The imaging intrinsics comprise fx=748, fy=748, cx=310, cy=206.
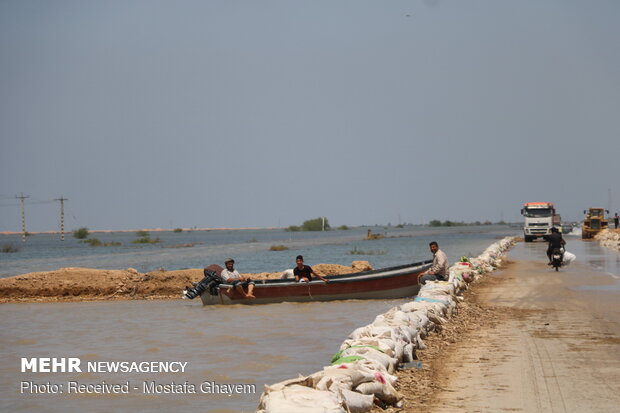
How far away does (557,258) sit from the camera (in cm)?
2786

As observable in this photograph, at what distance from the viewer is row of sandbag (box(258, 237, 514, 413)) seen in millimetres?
7172

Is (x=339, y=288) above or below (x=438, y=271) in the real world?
below

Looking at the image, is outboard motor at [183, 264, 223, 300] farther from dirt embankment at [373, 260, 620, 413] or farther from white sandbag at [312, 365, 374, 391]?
white sandbag at [312, 365, 374, 391]

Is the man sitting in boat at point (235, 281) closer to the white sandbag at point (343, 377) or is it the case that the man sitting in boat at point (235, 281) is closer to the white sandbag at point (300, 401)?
the white sandbag at point (343, 377)

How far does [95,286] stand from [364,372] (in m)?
22.8

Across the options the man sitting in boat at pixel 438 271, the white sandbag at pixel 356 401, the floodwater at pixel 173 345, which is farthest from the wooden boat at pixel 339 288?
the white sandbag at pixel 356 401

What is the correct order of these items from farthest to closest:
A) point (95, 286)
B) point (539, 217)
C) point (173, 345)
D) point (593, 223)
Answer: point (593, 223) < point (539, 217) < point (95, 286) < point (173, 345)

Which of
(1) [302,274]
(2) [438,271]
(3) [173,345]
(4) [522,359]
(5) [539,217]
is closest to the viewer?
(4) [522,359]

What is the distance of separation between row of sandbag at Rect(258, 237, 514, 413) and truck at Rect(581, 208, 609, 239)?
184 ft

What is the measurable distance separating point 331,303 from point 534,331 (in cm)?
1072

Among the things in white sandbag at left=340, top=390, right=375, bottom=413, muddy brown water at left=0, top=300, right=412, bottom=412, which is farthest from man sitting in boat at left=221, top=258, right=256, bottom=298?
white sandbag at left=340, top=390, right=375, bottom=413

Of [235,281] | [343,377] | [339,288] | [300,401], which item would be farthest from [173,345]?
[300,401]

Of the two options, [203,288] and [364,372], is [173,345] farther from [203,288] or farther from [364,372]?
[364,372]

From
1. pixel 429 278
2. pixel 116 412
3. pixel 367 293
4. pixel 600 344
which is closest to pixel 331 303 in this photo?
pixel 367 293
